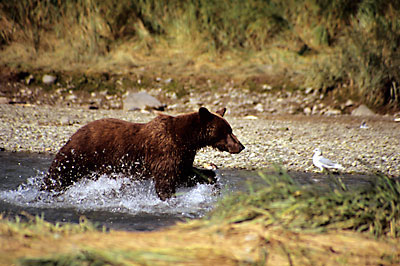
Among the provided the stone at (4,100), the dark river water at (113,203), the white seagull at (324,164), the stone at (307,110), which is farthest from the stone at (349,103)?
the stone at (4,100)

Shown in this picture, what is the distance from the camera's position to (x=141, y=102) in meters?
11.2

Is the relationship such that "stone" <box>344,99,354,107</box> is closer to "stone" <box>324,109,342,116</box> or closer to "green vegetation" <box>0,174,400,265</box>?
"stone" <box>324,109,342,116</box>

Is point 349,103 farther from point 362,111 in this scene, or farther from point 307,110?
point 307,110

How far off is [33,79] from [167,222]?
29.4ft

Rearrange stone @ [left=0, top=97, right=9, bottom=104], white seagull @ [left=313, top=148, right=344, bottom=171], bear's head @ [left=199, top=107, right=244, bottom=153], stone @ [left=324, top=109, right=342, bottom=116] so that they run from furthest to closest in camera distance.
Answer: stone @ [left=0, top=97, right=9, bottom=104]
stone @ [left=324, top=109, right=342, bottom=116]
white seagull @ [left=313, top=148, right=344, bottom=171]
bear's head @ [left=199, top=107, right=244, bottom=153]

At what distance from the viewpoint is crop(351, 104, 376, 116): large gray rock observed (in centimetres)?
1039

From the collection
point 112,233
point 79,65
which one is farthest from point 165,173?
point 79,65

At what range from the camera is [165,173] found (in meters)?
4.77

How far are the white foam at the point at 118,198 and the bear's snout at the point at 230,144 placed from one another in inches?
18.6

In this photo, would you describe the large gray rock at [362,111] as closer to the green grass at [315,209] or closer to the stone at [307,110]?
the stone at [307,110]

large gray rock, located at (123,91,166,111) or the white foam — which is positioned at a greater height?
the white foam

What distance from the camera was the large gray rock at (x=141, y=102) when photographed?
1110cm

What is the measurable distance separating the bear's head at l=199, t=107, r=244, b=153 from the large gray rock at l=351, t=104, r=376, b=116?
248 inches

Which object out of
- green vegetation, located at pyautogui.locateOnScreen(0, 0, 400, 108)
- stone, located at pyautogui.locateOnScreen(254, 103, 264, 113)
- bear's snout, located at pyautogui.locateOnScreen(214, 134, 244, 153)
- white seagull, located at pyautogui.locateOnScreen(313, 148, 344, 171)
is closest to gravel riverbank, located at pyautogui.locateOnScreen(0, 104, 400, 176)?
white seagull, located at pyautogui.locateOnScreen(313, 148, 344, 171)
